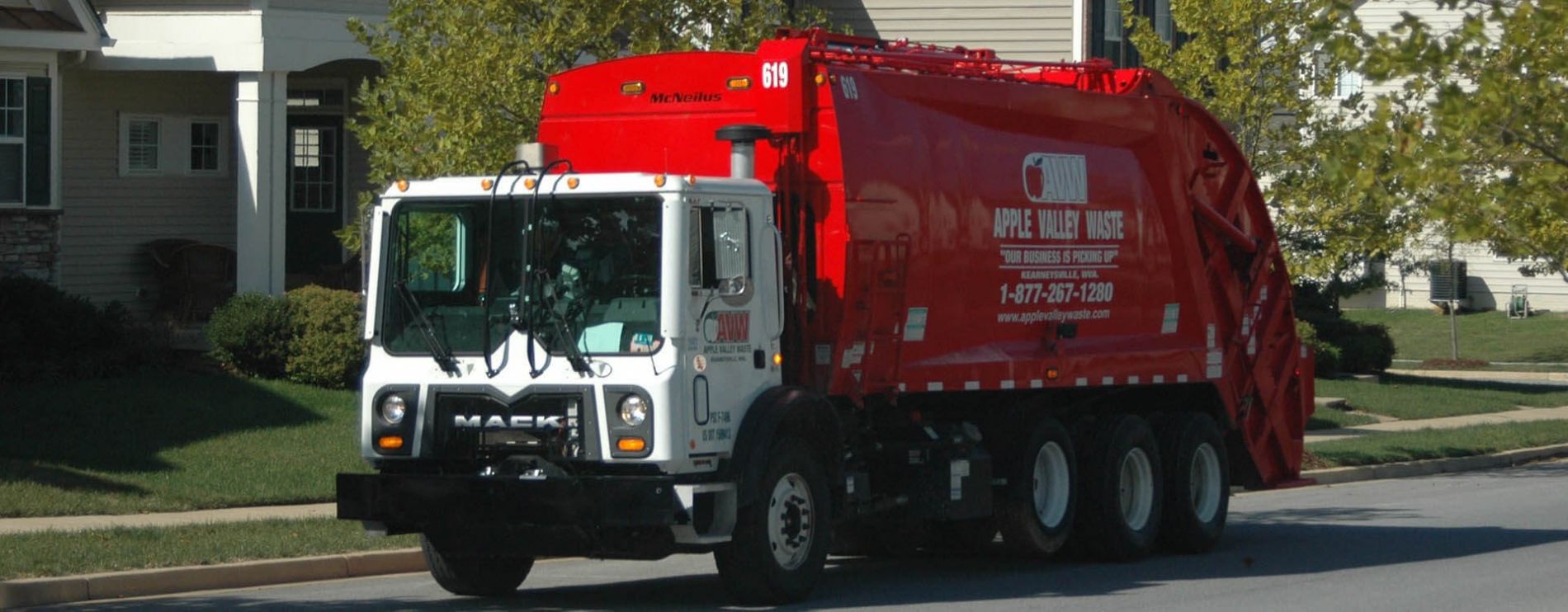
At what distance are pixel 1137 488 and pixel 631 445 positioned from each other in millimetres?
5704

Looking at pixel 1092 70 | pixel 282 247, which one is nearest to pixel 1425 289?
pixel 282 247

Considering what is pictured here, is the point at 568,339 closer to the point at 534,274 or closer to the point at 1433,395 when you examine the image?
the point at 534,274

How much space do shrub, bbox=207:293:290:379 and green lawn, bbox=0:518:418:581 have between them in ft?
23.4

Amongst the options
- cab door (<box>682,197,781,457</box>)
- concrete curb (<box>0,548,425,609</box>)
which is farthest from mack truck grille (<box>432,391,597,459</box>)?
concrete curb (<box>0,548,425,609</box>)

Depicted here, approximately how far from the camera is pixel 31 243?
22.1m

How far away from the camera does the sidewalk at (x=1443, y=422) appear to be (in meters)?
27.0

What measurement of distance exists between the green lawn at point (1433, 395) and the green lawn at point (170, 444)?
53.9 ft

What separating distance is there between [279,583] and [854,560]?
4.35m

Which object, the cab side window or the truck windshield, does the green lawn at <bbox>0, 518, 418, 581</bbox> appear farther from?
the cab side window

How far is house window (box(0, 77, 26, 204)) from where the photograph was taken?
22.0 meters

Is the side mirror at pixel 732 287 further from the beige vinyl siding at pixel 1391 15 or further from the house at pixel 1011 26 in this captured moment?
the beige vinyl siding at pixel 1391 15

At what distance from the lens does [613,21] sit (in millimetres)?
17906

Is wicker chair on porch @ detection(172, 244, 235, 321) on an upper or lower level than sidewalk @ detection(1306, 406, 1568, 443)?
upper

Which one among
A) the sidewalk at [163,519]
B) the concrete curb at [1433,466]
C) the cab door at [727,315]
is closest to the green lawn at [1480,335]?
the concrete curb at [1433,466]
